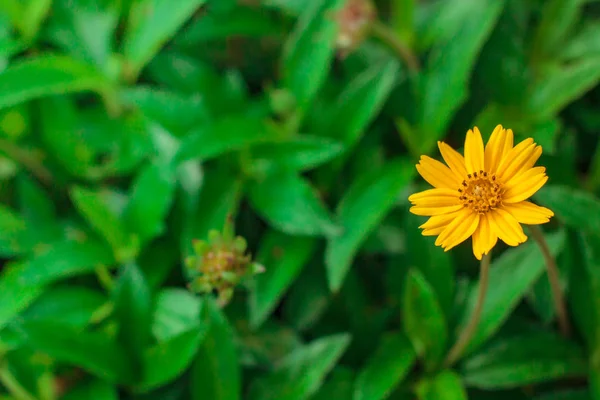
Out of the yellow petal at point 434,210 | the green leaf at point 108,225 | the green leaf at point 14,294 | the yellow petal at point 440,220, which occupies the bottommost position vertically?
the yellow petal at point 440,220

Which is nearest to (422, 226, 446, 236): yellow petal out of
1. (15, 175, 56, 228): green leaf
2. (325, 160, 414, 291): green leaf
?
(325, 160, 414, 291): green leaf

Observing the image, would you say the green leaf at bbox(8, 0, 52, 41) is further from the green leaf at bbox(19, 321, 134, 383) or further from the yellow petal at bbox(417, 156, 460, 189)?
the yellow petal at bbox(417, 156, 460, 189)

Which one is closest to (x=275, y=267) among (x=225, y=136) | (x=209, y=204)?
(x=209, y=204)

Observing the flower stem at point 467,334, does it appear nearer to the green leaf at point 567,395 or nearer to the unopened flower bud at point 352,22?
the green leaf at point 567,395

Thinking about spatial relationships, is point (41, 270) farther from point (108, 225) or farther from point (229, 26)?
point (229, 26)

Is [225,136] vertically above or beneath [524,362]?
above

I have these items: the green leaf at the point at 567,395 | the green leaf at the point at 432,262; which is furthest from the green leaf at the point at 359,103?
the green leaf at the point at 567,395

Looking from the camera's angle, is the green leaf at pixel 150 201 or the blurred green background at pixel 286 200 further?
the green leaf at pixel 150 201
